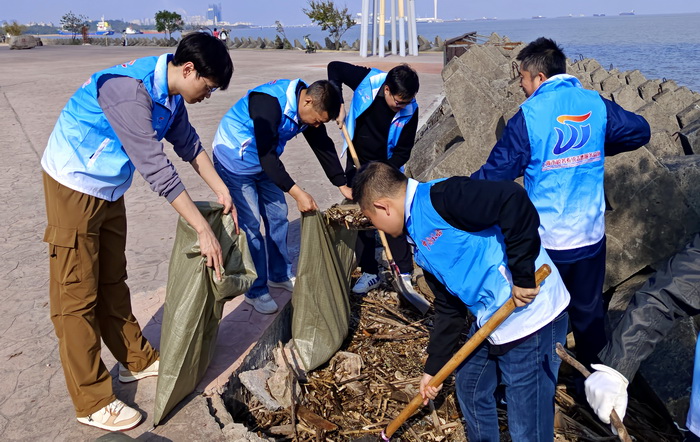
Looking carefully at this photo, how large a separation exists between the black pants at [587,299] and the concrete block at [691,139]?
8.75 feet

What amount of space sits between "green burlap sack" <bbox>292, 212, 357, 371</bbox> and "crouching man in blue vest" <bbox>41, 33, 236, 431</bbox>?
0.80 m

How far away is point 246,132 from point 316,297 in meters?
1.07

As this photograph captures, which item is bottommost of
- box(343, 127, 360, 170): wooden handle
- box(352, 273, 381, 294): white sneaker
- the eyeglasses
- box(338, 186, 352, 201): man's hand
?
box(352, 273, 381, 294): white sneaker

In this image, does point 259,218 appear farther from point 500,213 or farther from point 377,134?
point 500,213

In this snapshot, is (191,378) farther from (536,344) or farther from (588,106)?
(588,106)

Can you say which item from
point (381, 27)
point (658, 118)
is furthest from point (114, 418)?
point (381, 27)

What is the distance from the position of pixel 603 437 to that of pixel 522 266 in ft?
4.64

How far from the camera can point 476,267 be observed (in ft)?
7.66

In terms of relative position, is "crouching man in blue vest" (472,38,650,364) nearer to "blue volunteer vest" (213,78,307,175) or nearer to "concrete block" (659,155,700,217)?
"concrete block" (659,155,700,217)

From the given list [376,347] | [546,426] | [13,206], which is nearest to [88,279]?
[376,347]

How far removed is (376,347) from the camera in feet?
12.8

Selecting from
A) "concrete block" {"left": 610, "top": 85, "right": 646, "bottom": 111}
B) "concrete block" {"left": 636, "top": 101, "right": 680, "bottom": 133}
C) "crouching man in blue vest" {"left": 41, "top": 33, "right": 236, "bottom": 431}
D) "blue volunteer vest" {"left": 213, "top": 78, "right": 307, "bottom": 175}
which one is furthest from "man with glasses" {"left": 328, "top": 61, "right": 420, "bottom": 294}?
"concrete block" {"left": 610, "top": 85, "right": 646, "bottom": 111}

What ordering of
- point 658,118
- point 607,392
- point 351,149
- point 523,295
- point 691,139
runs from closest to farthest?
point 607,392 < point 523,295 < point 351,149 < point 691,139 < point 658,118

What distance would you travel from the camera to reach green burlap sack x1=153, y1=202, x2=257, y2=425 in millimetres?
2912
